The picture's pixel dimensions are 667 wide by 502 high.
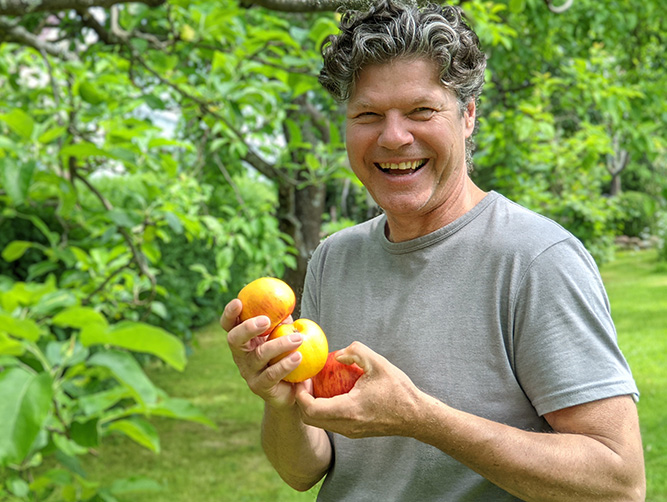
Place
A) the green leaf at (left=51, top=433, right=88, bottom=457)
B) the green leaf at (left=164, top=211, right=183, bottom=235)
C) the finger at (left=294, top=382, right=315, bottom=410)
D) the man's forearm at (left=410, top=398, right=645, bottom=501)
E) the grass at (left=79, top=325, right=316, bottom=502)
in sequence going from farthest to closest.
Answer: the grass at (left=79, top=325, right=316, bottom=502), the green leaf at (left=164, top=211, right=183, bottom=235), the green leaf at (left=51, top=433, right=88, bottom=457), the finger at (left=294, top=382, right=315, bottom=410), the man's forearm at (left=410, top=398, right=645, bottom=501)

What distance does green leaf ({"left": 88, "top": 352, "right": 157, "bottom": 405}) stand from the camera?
2.05 m

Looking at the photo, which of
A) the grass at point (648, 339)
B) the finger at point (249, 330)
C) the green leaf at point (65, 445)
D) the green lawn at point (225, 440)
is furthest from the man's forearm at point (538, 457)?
the grass at point (648, 339)

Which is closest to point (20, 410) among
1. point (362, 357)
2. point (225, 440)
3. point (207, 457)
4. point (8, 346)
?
point (8, 346)

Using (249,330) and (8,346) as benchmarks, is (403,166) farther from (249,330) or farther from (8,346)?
(8,346)

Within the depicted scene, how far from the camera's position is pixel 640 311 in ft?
32.9

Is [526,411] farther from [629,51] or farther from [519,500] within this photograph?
[629,51]

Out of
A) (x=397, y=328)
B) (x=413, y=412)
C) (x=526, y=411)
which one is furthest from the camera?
(x=397, y=328)

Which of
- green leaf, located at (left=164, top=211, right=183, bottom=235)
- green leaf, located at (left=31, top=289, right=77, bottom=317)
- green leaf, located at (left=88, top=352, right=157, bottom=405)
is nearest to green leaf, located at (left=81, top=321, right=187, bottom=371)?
green leaf, located at (left=88, top=352, right=157, bottom=405)

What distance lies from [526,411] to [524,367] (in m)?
0.11

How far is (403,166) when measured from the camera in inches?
57.5

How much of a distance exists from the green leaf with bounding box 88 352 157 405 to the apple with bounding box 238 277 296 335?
68cm

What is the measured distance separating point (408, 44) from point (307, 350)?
2.09 ft

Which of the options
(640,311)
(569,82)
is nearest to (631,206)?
(640,311)

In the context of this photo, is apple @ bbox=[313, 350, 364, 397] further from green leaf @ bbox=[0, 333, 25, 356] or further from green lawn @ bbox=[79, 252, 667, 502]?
green lawn @ bbox=[79, 252, 667, 502]
